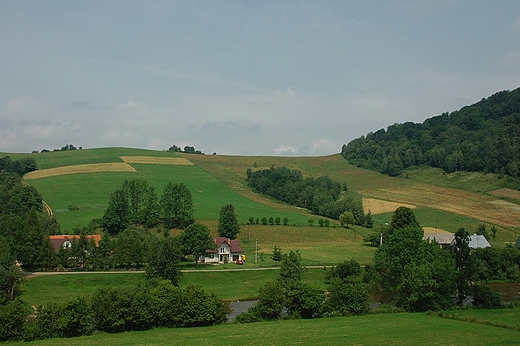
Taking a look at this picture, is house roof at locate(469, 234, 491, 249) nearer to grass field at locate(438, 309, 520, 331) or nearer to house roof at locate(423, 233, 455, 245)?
house roof at locate(423, 233, 455, 245)

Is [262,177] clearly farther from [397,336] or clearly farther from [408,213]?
[397,336]

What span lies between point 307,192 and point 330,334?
101 m

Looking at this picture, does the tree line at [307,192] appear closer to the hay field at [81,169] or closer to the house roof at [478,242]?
the house roof at [478,242]

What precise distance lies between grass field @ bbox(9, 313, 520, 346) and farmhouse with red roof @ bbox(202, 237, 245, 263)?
4282cm

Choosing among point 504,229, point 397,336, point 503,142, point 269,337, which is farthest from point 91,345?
point 503,142

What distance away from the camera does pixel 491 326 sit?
41562mm

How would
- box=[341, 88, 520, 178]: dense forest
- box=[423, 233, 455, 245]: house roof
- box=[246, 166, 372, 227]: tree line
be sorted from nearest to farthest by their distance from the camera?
box=[423, 233, 455, 245]: house roof → box=[246, 166, 372, 227]: tree line → box=[341, 88, 520, 178]: dense forest

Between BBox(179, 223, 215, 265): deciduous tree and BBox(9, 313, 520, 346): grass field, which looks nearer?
BBox(9, 313, 520, 346): grass field

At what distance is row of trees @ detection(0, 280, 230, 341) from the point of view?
40625mm

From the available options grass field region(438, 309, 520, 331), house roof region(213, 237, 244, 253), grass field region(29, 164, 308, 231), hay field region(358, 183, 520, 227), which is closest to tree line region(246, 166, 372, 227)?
grass field region(29, 164, 308, 231)

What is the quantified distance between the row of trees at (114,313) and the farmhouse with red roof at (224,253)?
130 feet

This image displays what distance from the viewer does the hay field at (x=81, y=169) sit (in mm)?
139575

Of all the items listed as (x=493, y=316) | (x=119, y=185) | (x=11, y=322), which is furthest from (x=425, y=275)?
(x=119, y=185)

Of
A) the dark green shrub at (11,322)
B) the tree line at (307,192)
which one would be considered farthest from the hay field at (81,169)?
the dark green shrub at (11,322)
